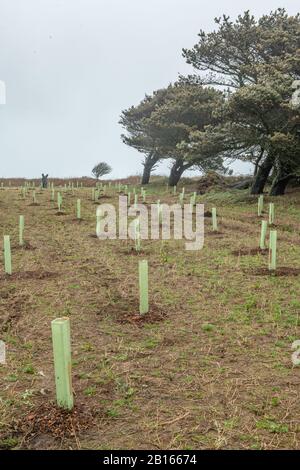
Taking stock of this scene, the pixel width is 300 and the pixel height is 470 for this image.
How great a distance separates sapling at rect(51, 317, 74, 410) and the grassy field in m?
0.17

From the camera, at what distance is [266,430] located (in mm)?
3590

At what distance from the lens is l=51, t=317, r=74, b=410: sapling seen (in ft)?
12.2

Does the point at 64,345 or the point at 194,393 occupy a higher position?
the point at 64,345

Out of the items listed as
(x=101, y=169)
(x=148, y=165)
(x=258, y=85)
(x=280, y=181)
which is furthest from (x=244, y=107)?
(x=101, y=169)

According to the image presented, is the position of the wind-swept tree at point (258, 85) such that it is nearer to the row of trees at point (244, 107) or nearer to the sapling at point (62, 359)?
the row of trees at point (244, 107)

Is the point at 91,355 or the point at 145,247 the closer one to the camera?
the point at 91,355

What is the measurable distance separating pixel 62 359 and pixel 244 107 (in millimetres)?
16422

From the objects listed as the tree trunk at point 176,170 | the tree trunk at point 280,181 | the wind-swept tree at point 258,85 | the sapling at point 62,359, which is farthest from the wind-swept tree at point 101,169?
the sapling at point 62,359

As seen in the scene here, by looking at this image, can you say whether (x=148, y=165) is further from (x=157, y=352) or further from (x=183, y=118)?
(x=157, y=352)

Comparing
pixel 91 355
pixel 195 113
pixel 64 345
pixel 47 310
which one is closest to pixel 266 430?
pixel 64 345

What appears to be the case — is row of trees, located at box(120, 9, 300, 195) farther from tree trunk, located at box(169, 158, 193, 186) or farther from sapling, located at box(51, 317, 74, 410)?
sapling, located at box(51, 317, 74, 410)

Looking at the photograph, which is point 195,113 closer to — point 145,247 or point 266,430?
point 145,247

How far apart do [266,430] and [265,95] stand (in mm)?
15770

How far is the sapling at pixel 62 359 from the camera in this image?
12.2 feet
